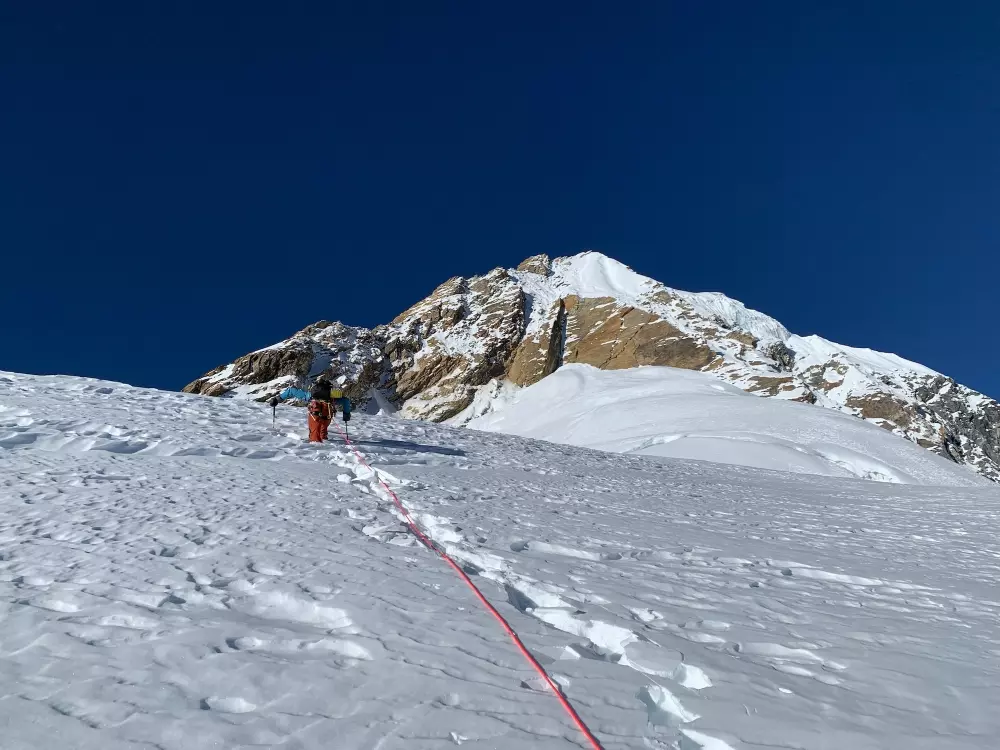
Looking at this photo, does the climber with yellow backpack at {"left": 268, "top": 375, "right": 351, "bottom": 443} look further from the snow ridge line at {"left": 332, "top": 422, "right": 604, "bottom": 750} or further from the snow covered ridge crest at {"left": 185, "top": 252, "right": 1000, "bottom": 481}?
the snow covered ridge crest at {"left": 185, "top": 252, "right": 1000, "bottom": 481}

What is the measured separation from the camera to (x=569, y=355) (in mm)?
92500

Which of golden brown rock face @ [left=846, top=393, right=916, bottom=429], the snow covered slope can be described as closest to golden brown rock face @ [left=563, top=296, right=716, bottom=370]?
golden brown rock face @ [left=846, top=393, right=916, bottom=429]

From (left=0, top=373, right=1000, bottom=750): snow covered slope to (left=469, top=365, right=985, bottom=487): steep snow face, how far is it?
1851cm

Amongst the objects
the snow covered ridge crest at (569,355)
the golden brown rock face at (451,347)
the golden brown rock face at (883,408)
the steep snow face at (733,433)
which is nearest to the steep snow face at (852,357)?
the snow covered ridge crest at (569,355)

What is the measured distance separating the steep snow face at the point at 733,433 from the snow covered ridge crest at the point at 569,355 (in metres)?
17.9

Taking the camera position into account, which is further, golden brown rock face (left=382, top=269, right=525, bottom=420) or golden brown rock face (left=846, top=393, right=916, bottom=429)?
golden brown rock face (left=382, top=269, right=525, bottom=420)

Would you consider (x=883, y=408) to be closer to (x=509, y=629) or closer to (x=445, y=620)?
(x=509, y=629)

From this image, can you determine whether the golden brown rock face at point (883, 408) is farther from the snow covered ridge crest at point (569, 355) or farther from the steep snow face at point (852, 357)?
the steep snow face at point (852, 357)

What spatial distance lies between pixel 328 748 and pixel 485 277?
395 ft

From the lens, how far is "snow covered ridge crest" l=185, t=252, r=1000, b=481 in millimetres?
77375

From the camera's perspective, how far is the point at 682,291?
11088 centimetres

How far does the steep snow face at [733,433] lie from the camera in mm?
26656

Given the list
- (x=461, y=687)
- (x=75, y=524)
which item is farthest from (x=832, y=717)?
(x=75, y=524)

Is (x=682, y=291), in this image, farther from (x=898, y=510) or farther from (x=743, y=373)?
(x=898, y=510)
